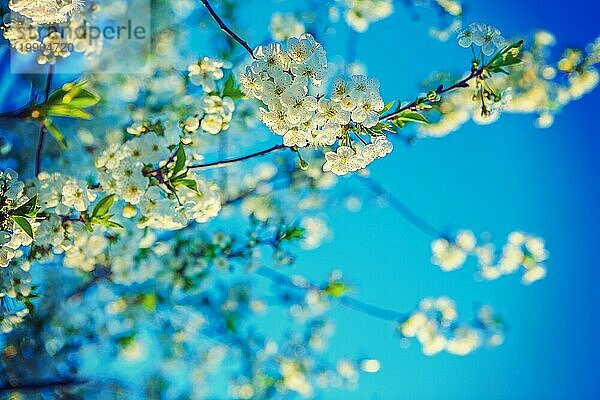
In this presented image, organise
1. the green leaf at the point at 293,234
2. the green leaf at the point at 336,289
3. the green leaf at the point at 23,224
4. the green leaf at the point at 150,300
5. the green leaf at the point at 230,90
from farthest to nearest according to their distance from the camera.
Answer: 1. the green leaf at the point at 150,300
2. the green leaf at the point at 336,289
3. the green leaf at the point at 293,234
4. the green leaf at the point at 230,90
5. the green leaf at the point at 23,224

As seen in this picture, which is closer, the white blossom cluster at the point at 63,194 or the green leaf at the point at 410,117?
the green leaf at the point at 410,117

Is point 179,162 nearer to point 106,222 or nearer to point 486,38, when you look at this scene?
point 106,222

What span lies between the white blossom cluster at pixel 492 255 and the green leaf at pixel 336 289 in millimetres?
735

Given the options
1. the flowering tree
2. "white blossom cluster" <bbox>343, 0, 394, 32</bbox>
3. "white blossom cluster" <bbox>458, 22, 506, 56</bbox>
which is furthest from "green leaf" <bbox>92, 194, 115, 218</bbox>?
"white blossom cluster" <bbox>343, 0, 394, 32</bbox>

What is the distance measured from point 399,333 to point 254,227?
3.26 feet

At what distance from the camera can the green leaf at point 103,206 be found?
5.46 feet

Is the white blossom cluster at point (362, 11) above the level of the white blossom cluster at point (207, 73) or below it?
above

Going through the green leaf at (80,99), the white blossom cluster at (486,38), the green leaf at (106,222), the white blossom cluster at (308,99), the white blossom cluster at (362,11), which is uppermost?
the white blossom cluster at (362,11)

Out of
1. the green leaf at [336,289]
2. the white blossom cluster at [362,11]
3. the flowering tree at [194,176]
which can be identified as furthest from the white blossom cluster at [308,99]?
the white blossom cluster at [362,11]

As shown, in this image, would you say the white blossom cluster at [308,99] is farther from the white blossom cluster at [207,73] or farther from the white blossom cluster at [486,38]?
the white blossom cluster at [207,73]

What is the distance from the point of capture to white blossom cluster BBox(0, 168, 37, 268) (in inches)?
57.2

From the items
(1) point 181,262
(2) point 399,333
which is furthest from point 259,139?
(2) point 399,333

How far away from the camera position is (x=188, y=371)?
11.7ft

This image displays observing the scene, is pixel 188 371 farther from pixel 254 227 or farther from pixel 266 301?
pixel 254 227
